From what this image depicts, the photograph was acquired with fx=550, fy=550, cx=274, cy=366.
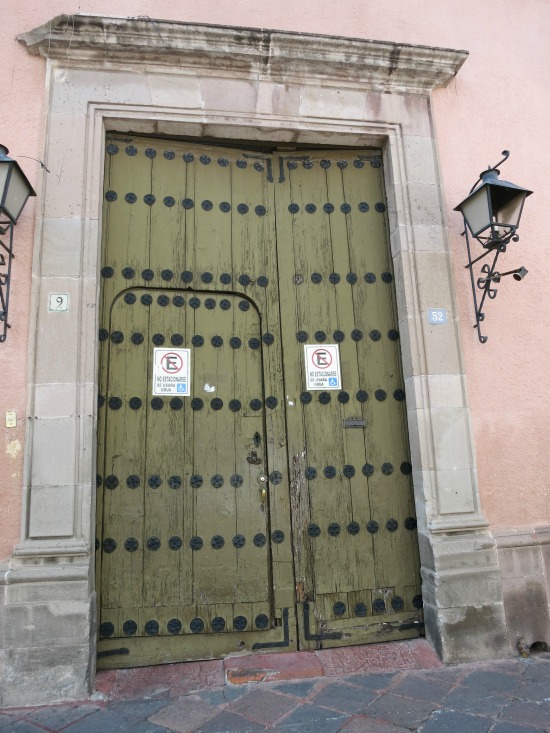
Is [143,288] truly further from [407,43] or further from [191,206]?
[407,43]

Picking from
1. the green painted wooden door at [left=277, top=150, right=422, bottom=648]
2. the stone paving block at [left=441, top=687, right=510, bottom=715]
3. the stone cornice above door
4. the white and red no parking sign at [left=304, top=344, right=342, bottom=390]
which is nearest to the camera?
the stone paving block at [left=441, top=687, right=510, bottom=715]

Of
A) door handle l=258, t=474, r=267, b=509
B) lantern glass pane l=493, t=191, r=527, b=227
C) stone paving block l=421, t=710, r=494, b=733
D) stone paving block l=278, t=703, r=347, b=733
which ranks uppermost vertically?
lantern glass pane l=493, t=191, r=527, b=227

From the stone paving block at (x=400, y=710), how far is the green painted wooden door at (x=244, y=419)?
0.65 metres

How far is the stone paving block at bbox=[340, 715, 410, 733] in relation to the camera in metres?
2.54

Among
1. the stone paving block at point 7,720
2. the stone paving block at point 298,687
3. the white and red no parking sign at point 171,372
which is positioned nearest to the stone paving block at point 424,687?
the stone paving block at point 298,687

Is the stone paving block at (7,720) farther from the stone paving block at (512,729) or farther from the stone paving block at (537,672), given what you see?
the stone paving block at (537,672)

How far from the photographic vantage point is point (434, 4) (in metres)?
4.38

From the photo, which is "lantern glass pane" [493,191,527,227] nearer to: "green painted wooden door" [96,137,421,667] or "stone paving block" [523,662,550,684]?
"green painted wooden door" [96,137,421,667]

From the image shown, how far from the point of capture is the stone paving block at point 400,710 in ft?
8.65

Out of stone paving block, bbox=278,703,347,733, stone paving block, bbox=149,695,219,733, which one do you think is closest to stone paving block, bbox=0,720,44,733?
stone paving block, bbox=149,695,219,733

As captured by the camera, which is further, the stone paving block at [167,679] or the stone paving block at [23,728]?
the stone paving block at [167,679]

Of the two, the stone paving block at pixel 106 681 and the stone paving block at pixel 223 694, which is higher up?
the stone paving block at pixel 106 681

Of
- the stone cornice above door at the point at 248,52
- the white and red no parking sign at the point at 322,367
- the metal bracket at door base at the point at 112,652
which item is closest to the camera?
the metal bracket at door base at the point at 112,652

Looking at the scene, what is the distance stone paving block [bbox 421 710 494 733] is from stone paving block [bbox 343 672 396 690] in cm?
39
